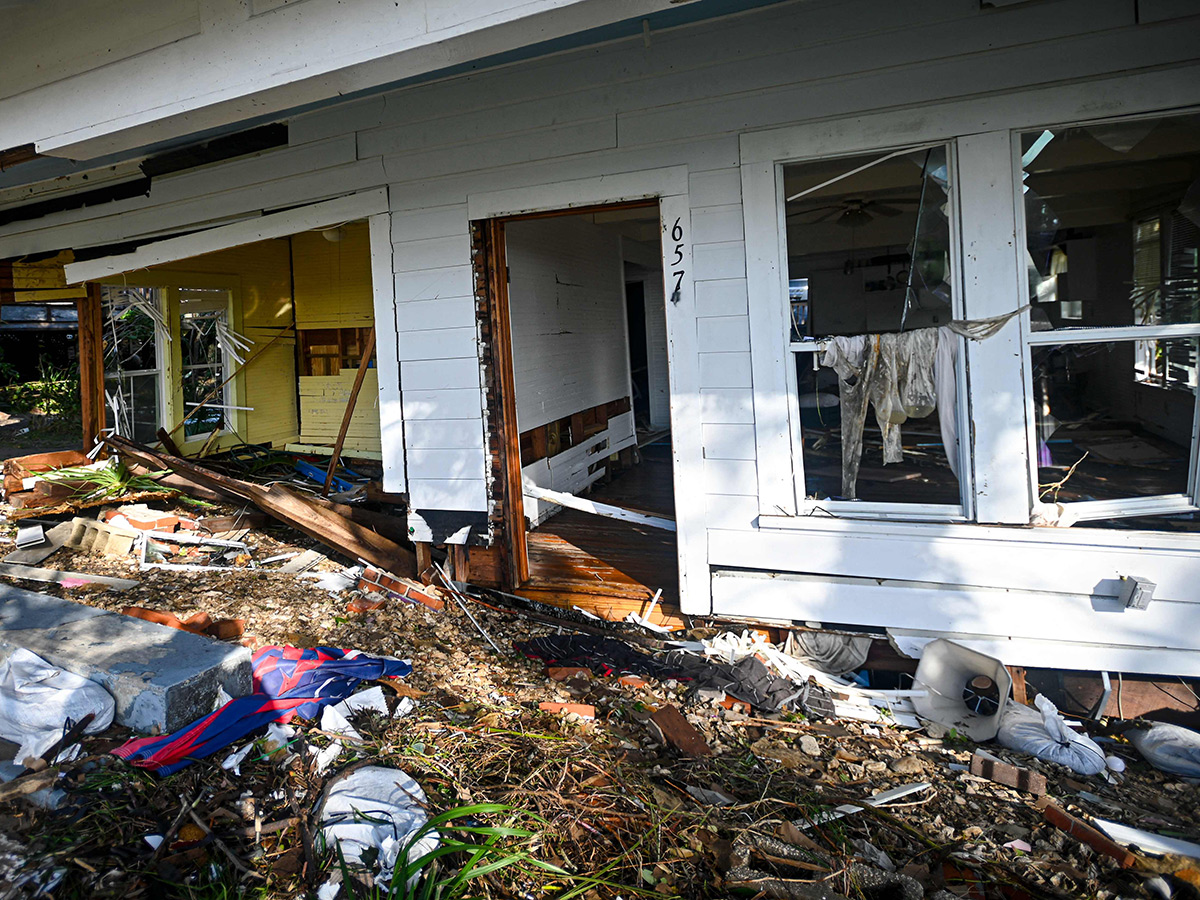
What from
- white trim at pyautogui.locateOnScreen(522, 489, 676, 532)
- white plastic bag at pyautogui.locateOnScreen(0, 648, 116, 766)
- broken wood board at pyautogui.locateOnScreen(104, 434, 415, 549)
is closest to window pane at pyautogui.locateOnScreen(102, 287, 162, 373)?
broken wood board at pyautogui.locateOnScreen(104, 434, 415, 549)

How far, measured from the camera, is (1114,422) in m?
4.19

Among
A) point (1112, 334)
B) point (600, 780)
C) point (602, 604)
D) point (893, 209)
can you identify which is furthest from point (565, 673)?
point (893, 209)

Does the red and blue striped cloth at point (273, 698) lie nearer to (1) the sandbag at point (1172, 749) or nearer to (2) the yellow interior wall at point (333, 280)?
(1) the sandbag at point (1172, 749)

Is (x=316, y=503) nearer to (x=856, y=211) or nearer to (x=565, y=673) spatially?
(x=565, y=673)

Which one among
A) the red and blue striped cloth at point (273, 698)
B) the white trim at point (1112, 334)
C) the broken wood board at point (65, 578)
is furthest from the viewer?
the broken wood board at point (65, 578)

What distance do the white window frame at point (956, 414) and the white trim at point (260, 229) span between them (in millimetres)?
2712

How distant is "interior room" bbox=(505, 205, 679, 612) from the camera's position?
4.89 meters

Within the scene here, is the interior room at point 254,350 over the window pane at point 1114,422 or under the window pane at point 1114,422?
over

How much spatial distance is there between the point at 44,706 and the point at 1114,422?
5397 millimetres

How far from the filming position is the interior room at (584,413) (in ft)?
16.0

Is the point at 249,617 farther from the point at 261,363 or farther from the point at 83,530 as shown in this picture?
the point at 261,363

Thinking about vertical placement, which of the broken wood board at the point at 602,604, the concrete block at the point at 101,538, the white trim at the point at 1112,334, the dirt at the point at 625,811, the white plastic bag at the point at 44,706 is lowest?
the dirt at the point at 625,811

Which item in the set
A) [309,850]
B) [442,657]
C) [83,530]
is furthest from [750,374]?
[83,530]

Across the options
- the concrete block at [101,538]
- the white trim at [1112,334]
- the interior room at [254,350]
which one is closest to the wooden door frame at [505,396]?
the white trim at [1112,334]
